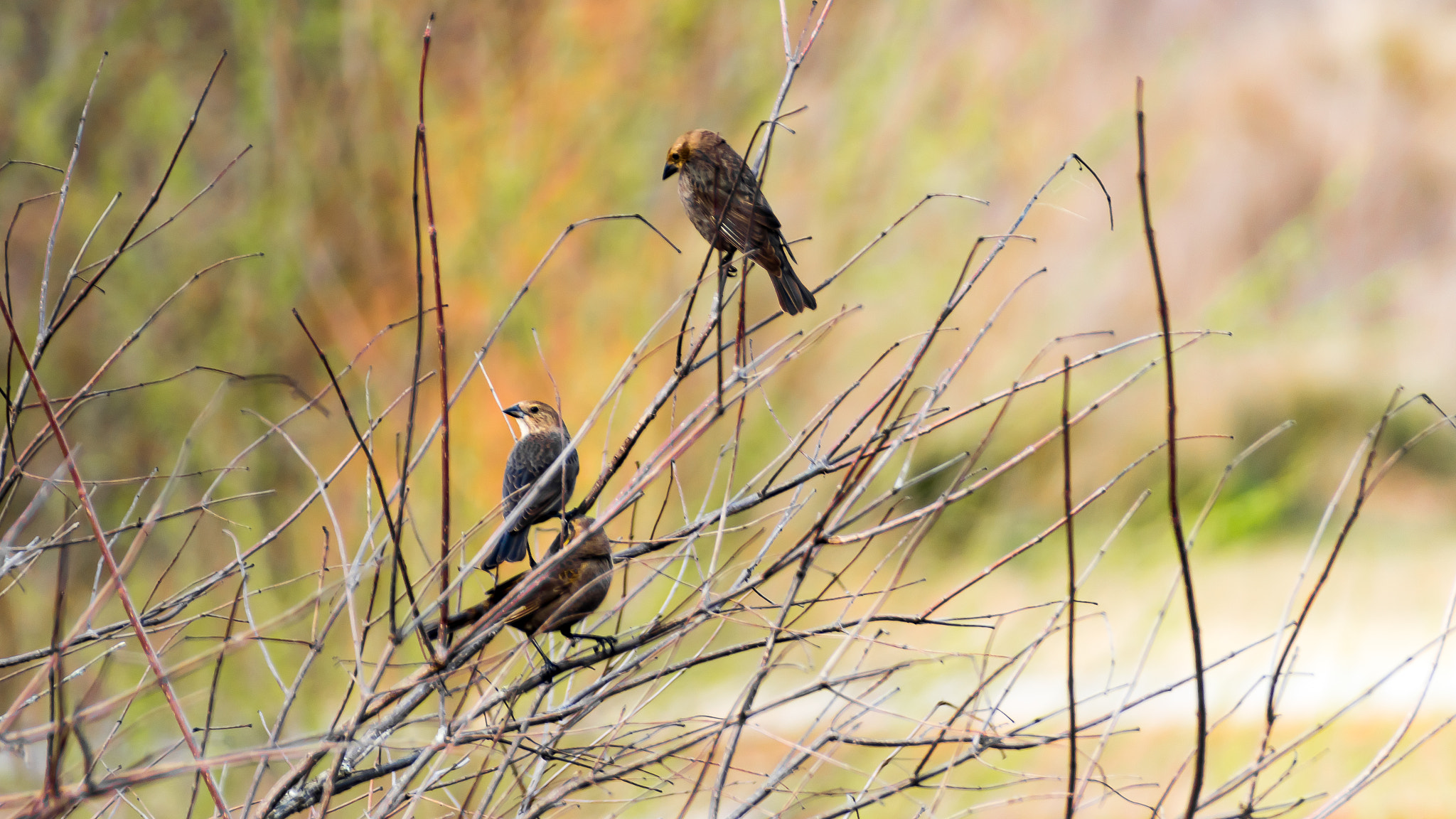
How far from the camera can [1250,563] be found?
170 inches

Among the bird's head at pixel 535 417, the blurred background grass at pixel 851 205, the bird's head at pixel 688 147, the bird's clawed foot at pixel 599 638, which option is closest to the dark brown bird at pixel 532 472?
the bird's head at pixel 535 417

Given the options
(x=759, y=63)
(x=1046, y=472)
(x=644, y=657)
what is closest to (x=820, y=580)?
(x=1046, y=472)

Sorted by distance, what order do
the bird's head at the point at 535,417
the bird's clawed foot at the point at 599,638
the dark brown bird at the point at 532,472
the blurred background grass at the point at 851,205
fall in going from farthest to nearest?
the blurred background grass at the point at 851,205
the bird's head at the point at 535,417
the dark brown bird at the point at 532,472
the bird's clawed foot at the point at 599,638

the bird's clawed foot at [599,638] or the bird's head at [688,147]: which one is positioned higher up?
the bird's head at [688,147]

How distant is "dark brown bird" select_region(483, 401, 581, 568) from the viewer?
1654 millimetres

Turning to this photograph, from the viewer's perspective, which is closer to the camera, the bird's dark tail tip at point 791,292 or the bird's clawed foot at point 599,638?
the bird's clawed foot at point 599,638

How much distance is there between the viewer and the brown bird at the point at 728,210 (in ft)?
7.00

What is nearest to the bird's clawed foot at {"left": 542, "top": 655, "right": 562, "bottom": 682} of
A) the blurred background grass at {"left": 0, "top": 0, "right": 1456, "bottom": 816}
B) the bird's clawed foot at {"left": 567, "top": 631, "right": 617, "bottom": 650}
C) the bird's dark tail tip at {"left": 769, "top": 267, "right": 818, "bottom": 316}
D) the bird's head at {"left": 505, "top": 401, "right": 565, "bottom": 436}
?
the bird's clawed foot at {"left": 567, "top": 631, "right": 617, "bottom": 650}

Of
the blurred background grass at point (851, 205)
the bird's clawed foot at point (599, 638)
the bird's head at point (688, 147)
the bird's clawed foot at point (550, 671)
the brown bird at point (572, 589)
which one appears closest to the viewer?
the bird's clawed foot at point (550, 671)

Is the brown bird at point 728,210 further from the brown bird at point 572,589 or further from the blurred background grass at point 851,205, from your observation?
the blurred background grass at point 851,205

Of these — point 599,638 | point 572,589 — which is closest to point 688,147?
point 572,589

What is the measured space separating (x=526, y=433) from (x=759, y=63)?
4.60 m

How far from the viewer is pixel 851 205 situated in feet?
19.7

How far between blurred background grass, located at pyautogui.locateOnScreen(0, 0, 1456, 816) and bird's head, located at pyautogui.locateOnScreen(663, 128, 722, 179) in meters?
2.90
